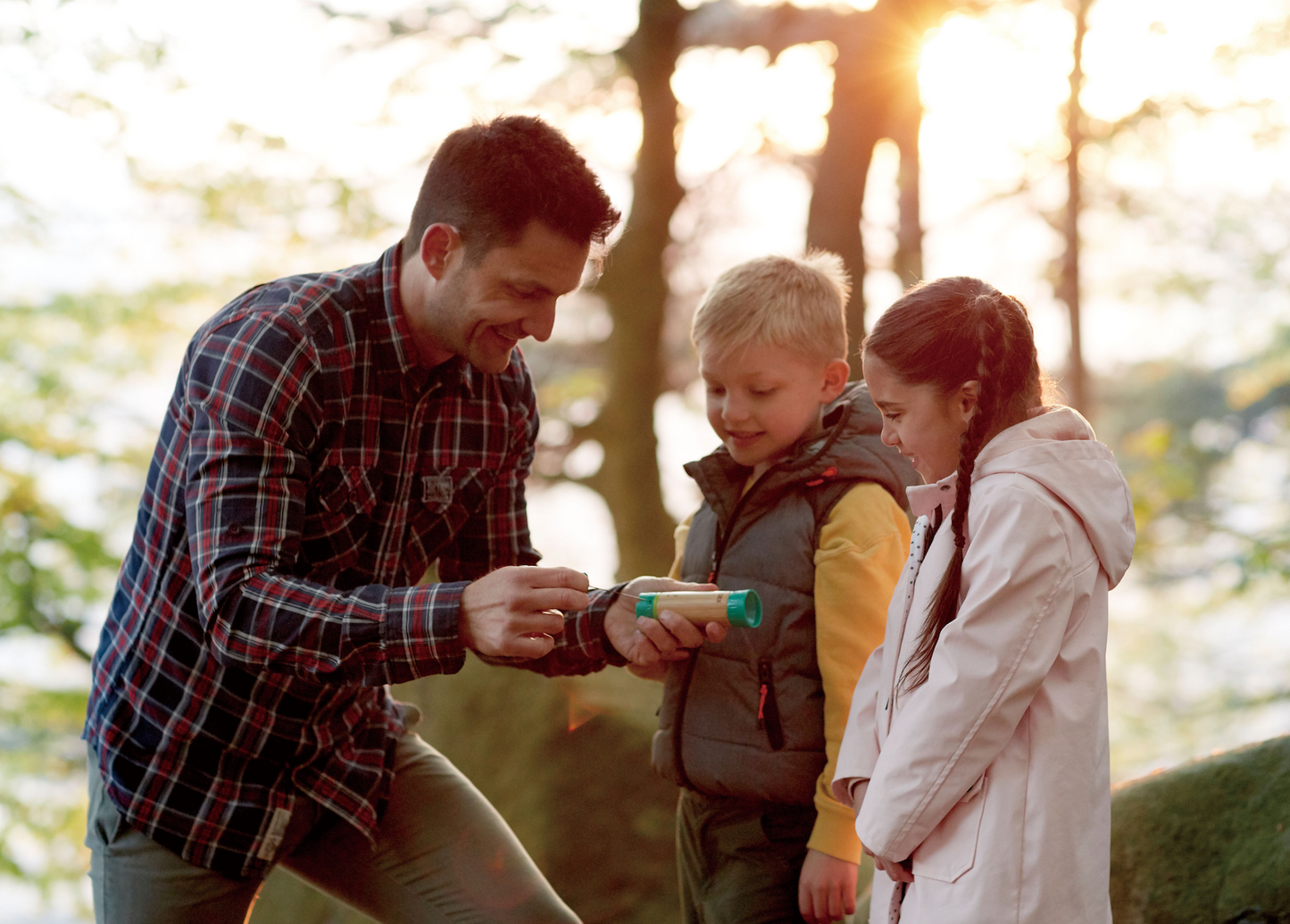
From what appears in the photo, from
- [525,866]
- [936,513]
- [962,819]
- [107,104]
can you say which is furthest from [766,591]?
[107,104]

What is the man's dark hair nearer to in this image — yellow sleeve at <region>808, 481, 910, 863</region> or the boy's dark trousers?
yellow sleeve at <region>808, 481, 910, 863</region>

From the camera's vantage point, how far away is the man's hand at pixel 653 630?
81.9 inches

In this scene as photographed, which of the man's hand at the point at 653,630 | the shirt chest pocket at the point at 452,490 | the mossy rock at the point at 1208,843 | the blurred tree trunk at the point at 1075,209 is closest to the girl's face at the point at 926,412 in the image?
the man's hand at the point at 653,630

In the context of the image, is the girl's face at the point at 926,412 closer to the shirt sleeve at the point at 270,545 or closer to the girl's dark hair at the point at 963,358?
the girl's dark hair at the point at 963,358

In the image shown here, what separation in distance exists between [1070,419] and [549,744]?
2.88 meters

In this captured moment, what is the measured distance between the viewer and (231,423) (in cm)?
200

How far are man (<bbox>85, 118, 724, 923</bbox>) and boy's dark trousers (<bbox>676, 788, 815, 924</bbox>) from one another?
0.32 metres

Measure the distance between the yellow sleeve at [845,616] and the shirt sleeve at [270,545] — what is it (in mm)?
710

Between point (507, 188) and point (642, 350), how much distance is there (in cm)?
523

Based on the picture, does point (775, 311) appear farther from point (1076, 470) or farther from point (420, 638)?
point (420, 638)

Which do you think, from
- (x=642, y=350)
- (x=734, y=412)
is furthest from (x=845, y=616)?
(x=642, y=350)

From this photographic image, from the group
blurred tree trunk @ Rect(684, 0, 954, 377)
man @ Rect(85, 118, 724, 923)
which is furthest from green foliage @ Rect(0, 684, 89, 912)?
man @ Rect(85, 118, 724, 923)

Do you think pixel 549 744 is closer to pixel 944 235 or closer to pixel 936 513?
pixel 936 513

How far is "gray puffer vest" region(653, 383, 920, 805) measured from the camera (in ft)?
6.98
